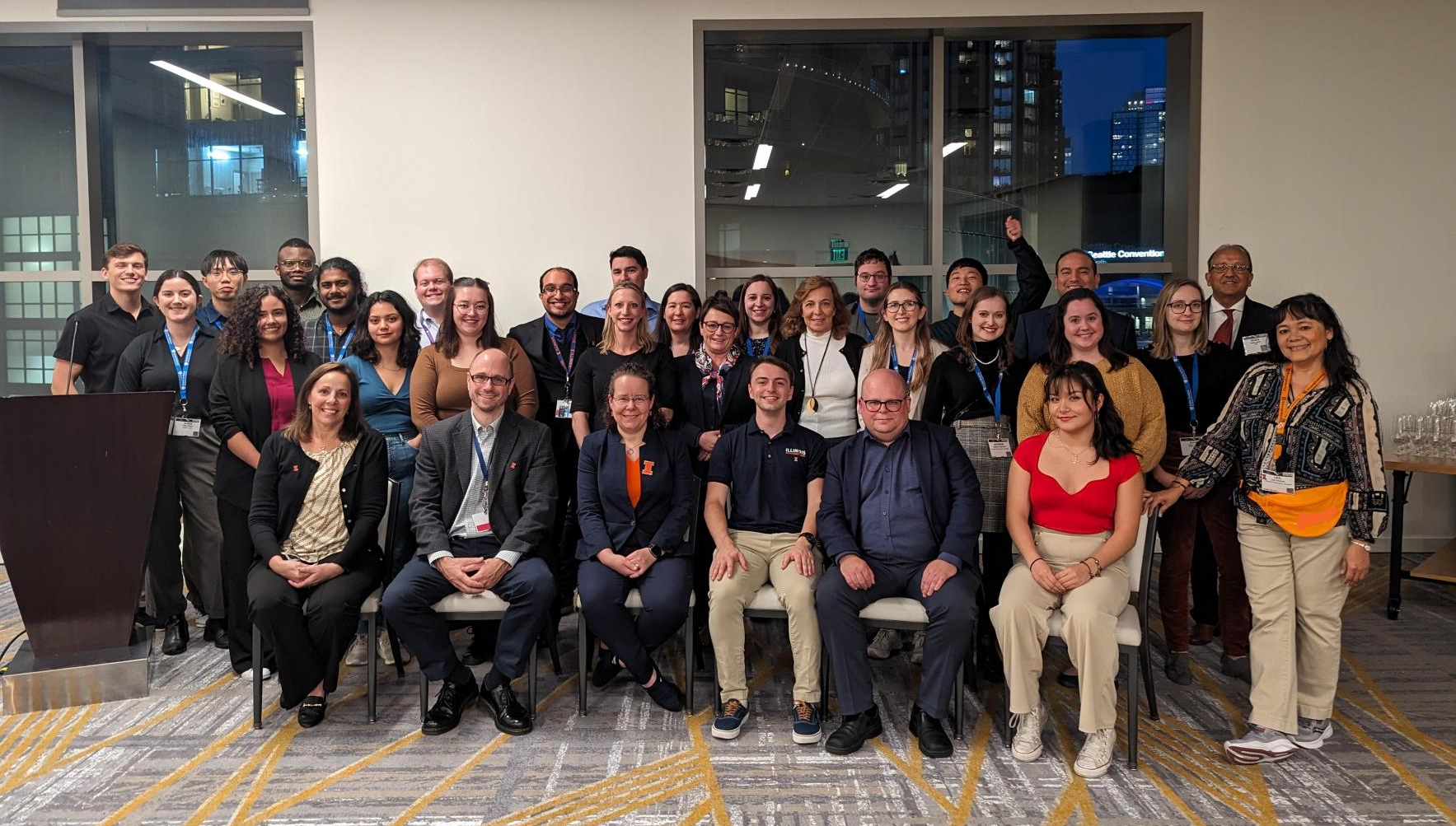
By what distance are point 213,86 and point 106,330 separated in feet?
7.64

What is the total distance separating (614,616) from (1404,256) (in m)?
5.29

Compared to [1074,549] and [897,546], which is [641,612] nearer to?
[897,546]

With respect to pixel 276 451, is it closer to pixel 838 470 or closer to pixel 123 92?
pixel 838 470

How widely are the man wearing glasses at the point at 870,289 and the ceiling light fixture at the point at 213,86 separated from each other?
4036mm

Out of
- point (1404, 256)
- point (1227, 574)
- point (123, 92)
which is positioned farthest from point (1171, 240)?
point (123, 92)

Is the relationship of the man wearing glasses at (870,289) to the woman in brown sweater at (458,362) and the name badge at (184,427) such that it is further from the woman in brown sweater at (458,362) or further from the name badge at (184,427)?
the name badge at (184,427)

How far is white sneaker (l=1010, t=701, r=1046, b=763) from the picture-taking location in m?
2.85

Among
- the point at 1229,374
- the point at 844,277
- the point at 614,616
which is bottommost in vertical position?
the point at 614,616

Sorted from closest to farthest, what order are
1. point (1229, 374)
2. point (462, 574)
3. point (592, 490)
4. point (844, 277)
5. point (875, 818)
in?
point (875, 818) < point (462, 574) < point (592, 490) < point (1229, 374) < point (844, 277)

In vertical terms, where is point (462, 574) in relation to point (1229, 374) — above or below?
below

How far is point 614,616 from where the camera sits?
318cm

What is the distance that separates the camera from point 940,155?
5656 mm

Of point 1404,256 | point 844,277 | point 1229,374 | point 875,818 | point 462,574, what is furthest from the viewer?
point 844,277

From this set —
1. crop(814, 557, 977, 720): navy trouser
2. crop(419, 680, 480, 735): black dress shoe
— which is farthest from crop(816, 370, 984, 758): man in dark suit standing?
crop(419, 680, 480, 735): black dress shoe
